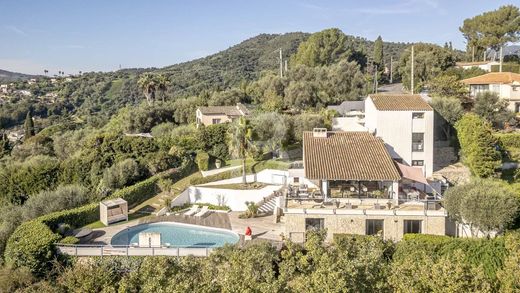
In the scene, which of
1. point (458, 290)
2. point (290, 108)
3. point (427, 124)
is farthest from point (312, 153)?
point (290, 108)

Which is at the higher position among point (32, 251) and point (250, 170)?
point (250, 170)

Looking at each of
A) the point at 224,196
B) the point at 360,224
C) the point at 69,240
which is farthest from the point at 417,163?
the point at 69,240

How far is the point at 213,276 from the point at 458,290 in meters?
10.1

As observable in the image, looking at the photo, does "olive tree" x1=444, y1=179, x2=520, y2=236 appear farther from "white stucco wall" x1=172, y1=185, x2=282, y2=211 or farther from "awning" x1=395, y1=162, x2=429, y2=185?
"white stucco wall" x1=172, y1=185, x2=282, y2=211

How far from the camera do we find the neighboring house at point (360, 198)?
97.7 feet

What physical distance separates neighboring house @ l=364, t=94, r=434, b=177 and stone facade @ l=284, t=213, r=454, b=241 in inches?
443

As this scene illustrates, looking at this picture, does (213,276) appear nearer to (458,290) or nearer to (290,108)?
(458,290)

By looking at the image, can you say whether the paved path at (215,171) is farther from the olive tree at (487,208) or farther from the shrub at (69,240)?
the olive tree at (487,208)

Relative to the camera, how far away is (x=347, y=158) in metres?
34.0

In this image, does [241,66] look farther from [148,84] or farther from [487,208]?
[487,208]

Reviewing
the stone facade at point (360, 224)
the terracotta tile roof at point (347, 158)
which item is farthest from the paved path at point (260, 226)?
the terracotta tile roof at point (347, 158)

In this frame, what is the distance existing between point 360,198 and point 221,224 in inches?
440

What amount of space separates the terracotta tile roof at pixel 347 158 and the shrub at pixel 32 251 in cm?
1837

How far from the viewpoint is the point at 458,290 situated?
1717 cm
